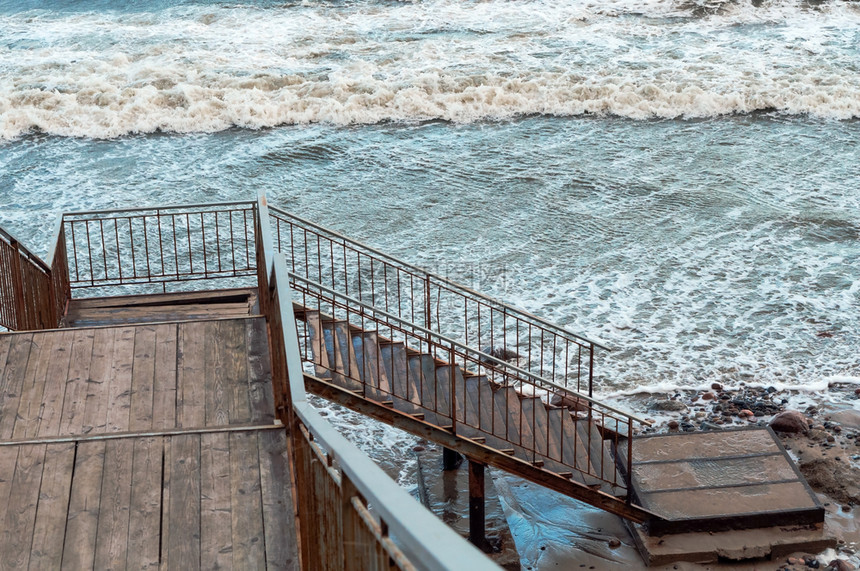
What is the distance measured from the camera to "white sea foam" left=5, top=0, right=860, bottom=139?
24734mm

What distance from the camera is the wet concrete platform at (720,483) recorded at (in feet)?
29.8

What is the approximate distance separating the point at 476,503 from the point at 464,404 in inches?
36.9

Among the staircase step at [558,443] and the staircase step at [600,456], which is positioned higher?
the staircase step at [558,443]

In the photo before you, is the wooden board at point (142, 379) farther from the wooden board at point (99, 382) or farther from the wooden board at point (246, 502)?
the wooden board at point (246, 502)

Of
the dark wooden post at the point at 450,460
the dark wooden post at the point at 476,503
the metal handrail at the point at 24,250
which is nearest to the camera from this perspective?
the metal handrail at the point at 24,250

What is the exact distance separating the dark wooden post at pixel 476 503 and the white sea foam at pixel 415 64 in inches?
649

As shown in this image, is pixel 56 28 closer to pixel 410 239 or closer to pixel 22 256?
pixel 410 239

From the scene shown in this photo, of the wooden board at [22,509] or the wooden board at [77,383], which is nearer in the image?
the wooden board at [22,509]

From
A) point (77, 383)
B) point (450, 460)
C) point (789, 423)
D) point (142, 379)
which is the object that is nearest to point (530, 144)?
point (789, 423)

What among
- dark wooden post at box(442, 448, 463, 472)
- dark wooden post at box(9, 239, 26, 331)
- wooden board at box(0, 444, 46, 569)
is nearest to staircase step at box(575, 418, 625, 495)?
dark wooden post at box(442, 448, 463, 472)

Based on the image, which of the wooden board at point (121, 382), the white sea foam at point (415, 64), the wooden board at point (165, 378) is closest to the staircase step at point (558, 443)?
the wooden board at point (165, 378)

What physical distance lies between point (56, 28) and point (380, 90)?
1263cm

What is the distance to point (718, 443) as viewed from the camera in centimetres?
1014

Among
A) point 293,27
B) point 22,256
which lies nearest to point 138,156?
point 293,27
